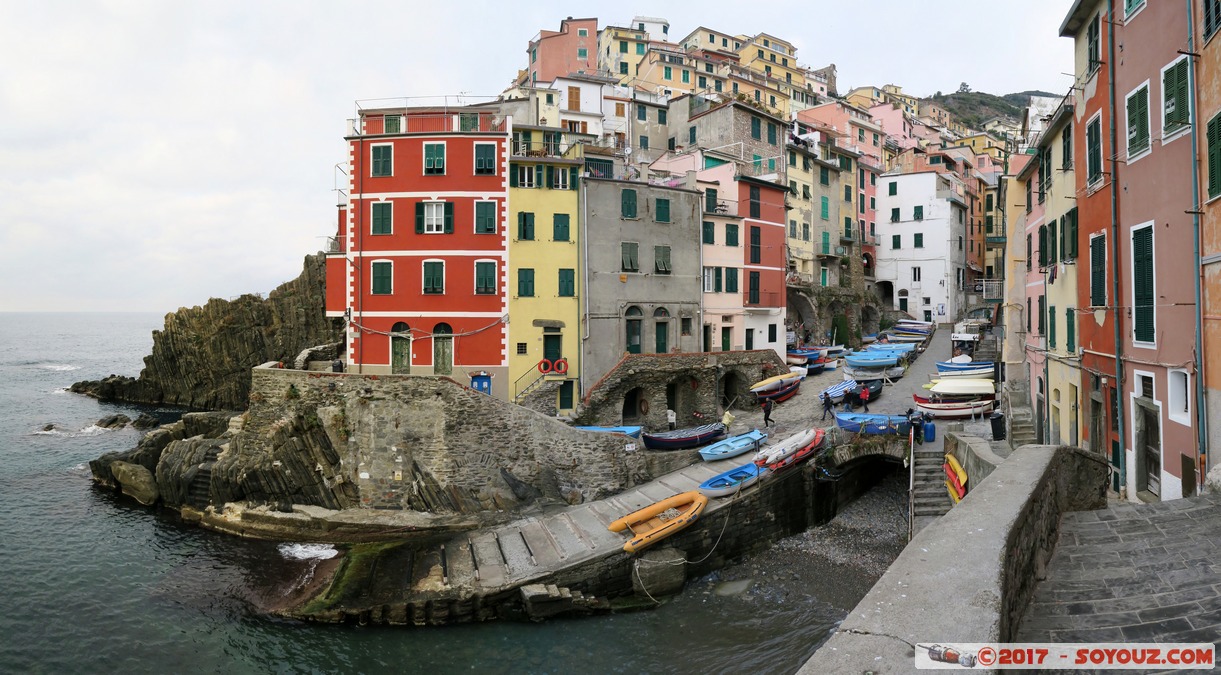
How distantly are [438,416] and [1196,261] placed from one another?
24.3 metres

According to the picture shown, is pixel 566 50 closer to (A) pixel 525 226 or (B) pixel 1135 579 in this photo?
(A) pixel 525 226

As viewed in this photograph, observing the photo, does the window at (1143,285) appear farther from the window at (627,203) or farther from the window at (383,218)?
the window at (383,218)

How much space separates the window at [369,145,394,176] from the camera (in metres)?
33.2

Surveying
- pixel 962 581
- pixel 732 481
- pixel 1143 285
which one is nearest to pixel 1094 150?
pixel 1143 285

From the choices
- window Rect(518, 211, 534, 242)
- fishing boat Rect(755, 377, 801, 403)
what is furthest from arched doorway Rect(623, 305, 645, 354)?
fishing boat Rect(755, 377, 801, 403)

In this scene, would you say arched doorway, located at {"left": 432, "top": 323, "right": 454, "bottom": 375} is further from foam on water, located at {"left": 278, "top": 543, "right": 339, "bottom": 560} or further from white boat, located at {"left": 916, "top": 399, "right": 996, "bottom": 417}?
white boat, located at {"left": 916, "top": 399, "right": 996, "bottom": 417}

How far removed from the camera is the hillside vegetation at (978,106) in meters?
157

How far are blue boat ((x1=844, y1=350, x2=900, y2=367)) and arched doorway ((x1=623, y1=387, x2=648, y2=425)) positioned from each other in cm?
1517

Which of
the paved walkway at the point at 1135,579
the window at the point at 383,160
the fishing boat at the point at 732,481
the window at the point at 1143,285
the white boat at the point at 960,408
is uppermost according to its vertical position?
the window at the point at 383,160

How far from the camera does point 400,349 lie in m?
33.8

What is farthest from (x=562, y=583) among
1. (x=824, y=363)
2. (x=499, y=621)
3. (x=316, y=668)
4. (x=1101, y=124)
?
(x=824, y=363)

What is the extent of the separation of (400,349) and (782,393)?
67.6ft

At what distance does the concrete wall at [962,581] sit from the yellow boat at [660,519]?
15.4 m

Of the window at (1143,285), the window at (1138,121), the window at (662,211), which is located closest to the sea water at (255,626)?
the window at (1143,285)
